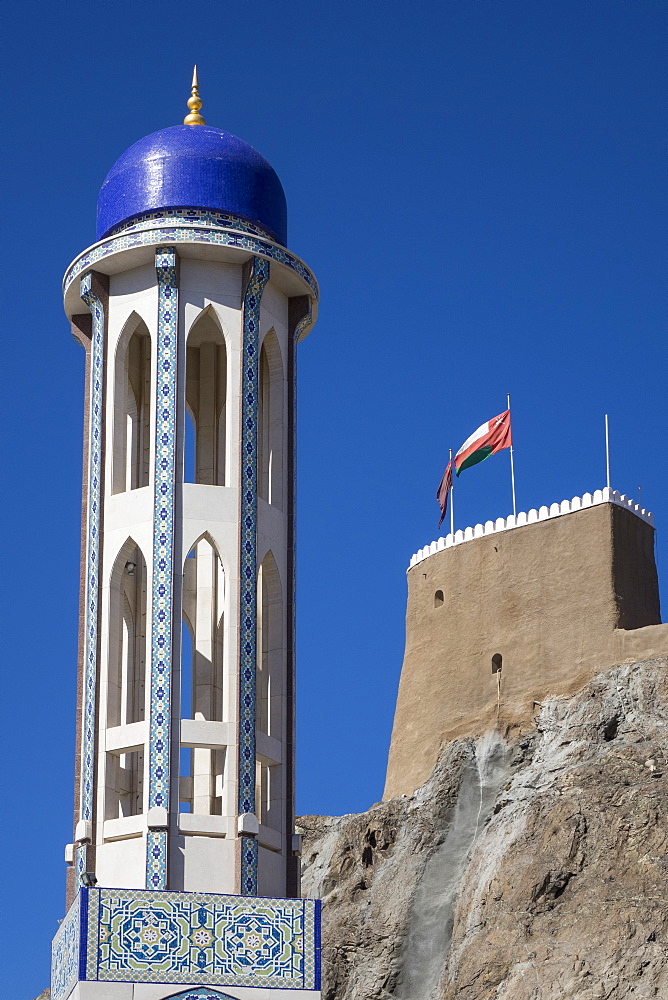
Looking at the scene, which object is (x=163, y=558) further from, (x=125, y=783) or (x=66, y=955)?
(x=66, y=955)

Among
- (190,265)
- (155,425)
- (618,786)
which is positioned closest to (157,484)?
(155,425)

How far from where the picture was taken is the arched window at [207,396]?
14.1m

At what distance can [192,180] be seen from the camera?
13695 millimetres

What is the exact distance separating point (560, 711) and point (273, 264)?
23078 mm

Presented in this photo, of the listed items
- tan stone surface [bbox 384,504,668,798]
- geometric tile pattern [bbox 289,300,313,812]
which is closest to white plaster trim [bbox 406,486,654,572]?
tan stone surface [bbox 384,504,668,798]

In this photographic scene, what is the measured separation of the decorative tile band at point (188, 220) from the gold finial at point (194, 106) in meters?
1.34

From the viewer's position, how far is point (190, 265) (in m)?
13.6

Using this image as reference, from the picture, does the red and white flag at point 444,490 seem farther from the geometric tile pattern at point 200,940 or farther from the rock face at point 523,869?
the geometric tile pattern at point 200,940

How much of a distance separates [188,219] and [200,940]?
18.0ft

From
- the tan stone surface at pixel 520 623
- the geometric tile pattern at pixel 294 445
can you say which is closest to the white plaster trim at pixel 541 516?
the tan stone surface at pixel 520 623

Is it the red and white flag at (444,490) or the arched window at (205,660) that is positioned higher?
the red and white flag at (444,490)

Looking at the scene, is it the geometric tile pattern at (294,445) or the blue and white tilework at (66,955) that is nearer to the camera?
the blue and white tilework at (66,955)

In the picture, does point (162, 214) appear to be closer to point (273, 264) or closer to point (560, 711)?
point (273, 264)

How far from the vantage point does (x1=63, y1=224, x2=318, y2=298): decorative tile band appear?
43.9 feet
